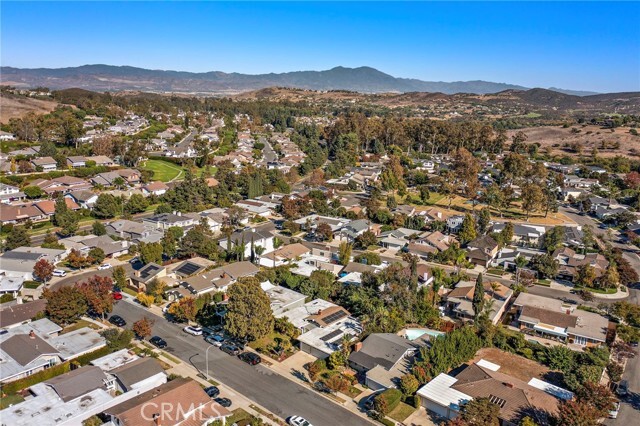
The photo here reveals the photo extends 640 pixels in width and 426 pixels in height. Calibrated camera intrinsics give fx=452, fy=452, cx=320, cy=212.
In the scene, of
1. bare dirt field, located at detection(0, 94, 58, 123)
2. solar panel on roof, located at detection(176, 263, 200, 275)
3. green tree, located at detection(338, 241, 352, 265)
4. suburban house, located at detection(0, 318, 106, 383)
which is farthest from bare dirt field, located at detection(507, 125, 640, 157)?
bare dirt field, located at detection(0, 94, 58, 123)

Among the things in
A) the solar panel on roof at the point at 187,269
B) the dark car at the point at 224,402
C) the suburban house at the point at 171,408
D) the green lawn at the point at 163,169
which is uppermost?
the green lawn at the point at 163,169

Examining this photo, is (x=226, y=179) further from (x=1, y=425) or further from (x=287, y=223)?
(x=1, y=425)

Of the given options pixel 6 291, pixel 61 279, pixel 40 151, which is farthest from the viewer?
pixel 40 151

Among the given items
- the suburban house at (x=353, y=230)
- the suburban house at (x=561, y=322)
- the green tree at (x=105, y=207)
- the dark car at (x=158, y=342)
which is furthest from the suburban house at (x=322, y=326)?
the green tree at (x=105, y=207)

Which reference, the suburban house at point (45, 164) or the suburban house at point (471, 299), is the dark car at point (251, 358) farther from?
the suburban house at point (45, 164)

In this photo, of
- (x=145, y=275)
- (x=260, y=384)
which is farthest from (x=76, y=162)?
(x=260, y=384)

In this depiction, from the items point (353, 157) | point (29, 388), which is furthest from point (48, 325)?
point (353, 157)
